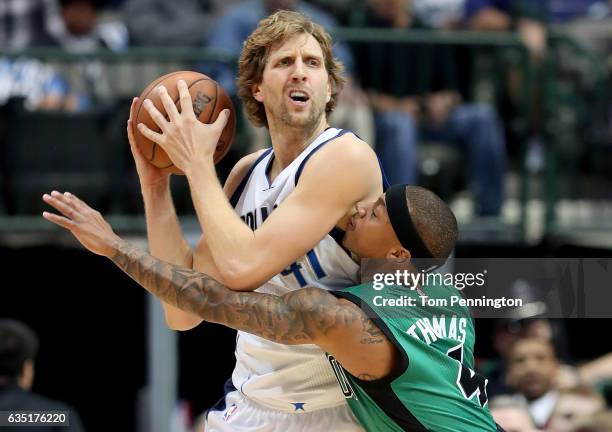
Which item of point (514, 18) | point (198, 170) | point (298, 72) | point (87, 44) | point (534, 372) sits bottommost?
point (534, 372)

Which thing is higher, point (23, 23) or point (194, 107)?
point (23, 23)

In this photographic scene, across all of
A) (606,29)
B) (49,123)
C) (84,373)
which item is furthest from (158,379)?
(606,29)

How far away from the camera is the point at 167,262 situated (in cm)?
464

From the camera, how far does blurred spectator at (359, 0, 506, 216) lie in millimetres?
8445

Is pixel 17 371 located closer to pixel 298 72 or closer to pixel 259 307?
pixel 259 307

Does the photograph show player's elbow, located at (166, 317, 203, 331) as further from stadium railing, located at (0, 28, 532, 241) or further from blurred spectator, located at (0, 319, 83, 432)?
stadium railing, located at (0, 28, 532, 241)

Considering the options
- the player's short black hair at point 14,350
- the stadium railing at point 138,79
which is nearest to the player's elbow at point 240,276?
the player's short black hair at point 14,350

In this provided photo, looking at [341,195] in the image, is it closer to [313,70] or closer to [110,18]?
[313,70]

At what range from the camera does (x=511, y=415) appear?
21.8ft

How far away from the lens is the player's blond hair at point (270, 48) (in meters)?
4.63

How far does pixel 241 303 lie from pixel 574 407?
316 cm

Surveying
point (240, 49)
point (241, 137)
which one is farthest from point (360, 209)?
point (240, 49)

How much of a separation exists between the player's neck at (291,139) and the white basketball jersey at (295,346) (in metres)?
0.06

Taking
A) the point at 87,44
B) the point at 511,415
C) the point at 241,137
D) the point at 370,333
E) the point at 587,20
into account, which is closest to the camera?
the point at 370,333
